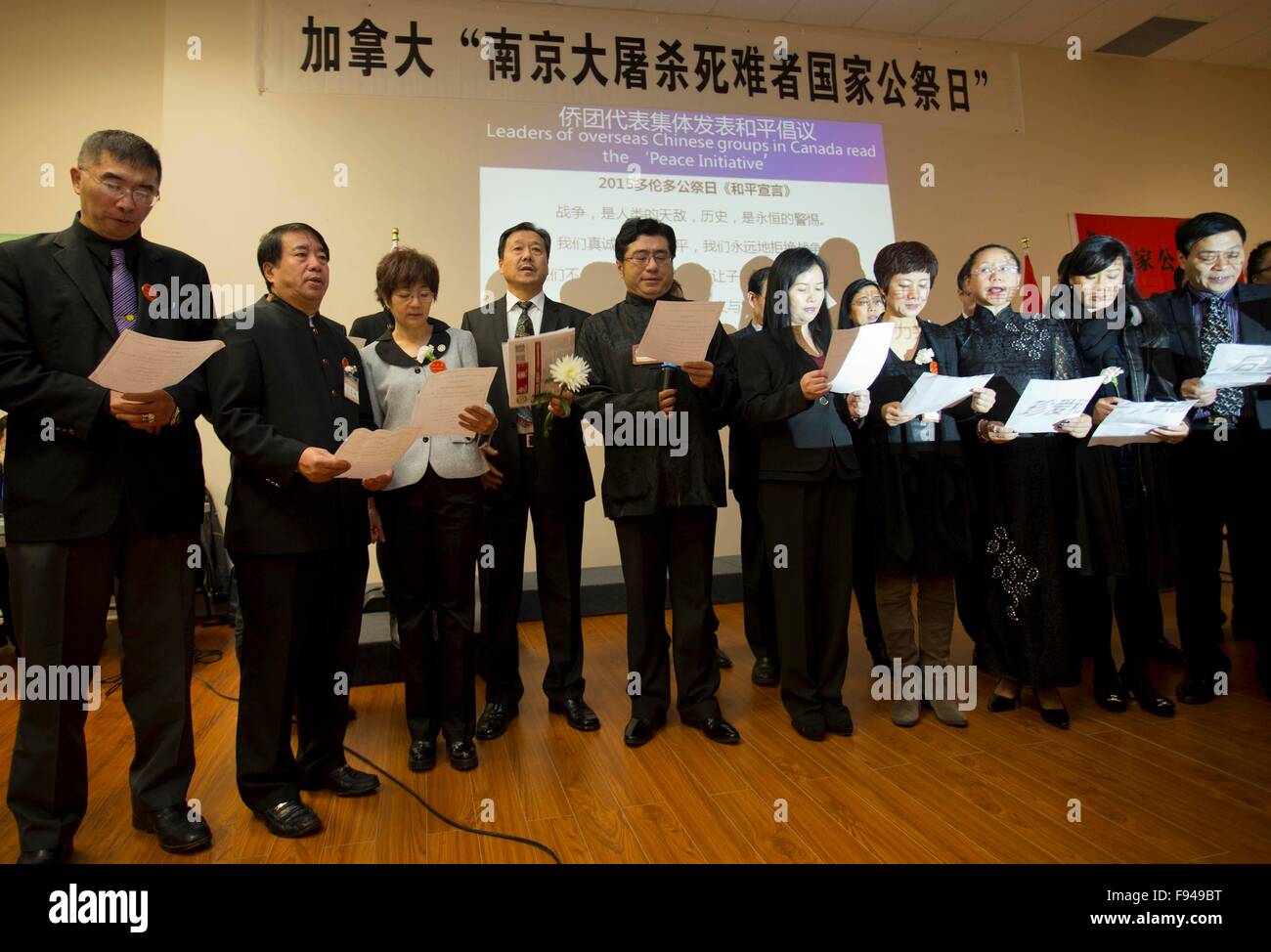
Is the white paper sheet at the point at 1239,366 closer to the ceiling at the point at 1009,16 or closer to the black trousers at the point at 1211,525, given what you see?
the black trousers at the point at 1211,525

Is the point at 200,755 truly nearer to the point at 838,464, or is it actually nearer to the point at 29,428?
the point at 29,428

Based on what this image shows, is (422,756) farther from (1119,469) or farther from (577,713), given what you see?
(1119,469)

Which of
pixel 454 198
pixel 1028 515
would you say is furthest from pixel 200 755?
pixel 454 198

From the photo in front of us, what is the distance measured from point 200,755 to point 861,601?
2434 millimetres

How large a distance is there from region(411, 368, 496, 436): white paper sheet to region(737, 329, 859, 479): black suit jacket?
35.7 inches

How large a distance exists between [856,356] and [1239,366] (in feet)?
4.78

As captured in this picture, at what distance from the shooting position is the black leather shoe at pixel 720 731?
2.41 meters

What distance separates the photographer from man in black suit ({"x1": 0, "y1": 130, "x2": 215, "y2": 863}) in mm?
1701

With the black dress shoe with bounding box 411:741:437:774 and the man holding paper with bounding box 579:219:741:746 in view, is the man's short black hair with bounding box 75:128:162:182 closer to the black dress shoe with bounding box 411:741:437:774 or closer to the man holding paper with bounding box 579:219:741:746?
the man holding paper with bounding box 579:219:741:746

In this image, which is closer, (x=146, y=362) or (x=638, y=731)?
(x=146, y=362)

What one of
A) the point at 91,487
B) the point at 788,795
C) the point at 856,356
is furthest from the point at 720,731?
the point at 91,487

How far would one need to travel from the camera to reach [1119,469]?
2.62m

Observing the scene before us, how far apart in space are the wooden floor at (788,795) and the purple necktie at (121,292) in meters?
1.33

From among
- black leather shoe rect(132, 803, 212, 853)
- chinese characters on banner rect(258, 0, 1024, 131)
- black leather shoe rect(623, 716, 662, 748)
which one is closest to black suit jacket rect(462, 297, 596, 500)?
black leather shoe rect(623, 716, 662, 748)
